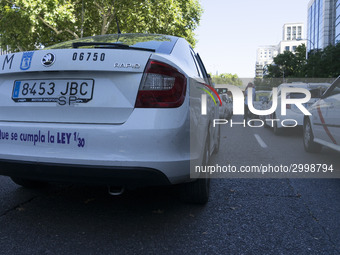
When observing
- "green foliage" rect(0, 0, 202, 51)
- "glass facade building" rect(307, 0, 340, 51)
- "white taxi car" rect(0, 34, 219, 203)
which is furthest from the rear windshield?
"glass facade building" rect(307, 0, 340, 51)

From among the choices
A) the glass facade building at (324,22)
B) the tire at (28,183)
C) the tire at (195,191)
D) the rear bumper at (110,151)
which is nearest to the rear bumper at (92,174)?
the rear bumper at (110,151)

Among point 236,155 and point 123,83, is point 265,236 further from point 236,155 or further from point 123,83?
point 236,155

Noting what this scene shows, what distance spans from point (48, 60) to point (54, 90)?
8.8 inches

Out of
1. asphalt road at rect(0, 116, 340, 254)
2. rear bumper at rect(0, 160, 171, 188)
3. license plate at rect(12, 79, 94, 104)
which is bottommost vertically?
asphalt road at rect(0, 116, 340, 254)

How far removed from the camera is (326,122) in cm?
570

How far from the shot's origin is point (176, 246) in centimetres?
264

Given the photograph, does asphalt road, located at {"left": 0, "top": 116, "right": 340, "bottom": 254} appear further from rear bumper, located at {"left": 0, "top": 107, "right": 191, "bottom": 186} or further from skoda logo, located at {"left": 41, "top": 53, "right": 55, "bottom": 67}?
skoda logo, located at {"left": 41, "top": 53, "right": 55, "bottom": 67}

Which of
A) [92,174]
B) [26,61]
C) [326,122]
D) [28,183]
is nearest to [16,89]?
[26,61]

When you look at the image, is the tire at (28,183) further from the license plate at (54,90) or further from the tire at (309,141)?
the tire at (309,141)

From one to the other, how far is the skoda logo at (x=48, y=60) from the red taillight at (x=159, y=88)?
2.22 ft

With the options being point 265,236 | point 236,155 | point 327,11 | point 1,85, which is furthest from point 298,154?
point 327,11

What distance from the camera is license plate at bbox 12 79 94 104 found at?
8.63ft

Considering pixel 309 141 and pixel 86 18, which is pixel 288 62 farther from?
pixel 309 141

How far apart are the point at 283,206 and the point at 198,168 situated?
3.88 ft
